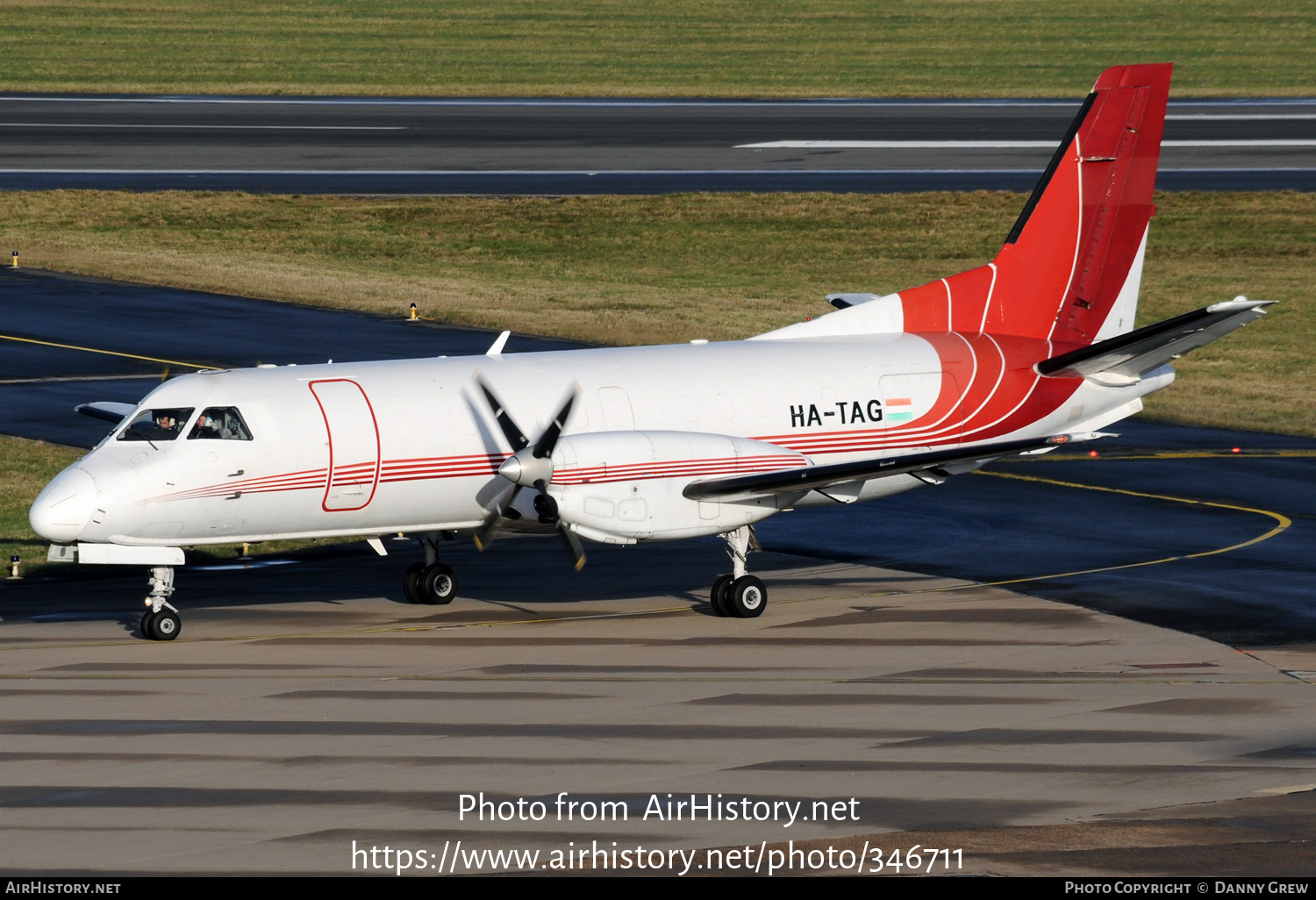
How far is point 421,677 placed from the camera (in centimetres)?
2194

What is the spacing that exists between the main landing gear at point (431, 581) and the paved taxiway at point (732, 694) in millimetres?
374

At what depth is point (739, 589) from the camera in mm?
24938

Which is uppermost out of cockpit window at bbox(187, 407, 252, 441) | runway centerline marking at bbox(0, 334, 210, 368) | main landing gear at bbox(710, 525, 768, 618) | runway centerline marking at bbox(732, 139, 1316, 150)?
runway centerline marking at bbox(732, 139, 1316, 150)

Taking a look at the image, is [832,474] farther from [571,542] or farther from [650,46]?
[650,46]

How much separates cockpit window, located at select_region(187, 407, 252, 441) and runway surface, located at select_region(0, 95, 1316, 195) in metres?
41.3

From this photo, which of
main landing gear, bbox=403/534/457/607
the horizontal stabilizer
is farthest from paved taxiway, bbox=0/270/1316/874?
the horizontal stabilizer

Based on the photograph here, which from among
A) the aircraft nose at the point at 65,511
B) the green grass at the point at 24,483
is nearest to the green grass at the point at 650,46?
the green grass at the point at 24,483

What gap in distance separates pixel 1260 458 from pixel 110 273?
34.9m

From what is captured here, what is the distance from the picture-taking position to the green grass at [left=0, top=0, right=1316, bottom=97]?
90.1m

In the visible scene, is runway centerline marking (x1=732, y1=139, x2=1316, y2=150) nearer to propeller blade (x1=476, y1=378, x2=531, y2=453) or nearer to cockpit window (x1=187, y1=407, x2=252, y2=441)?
propeller blade (x1=476, y1=378, x2=531, y2=453)

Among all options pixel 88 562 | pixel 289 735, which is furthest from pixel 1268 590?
pixel 88 562

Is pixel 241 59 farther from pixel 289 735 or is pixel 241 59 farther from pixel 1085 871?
pixel 1085 871

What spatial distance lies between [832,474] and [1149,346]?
5911 millimetres

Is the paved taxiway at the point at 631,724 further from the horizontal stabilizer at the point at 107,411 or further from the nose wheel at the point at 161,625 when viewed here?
the horizontal stabilizer at the point at 107,411
